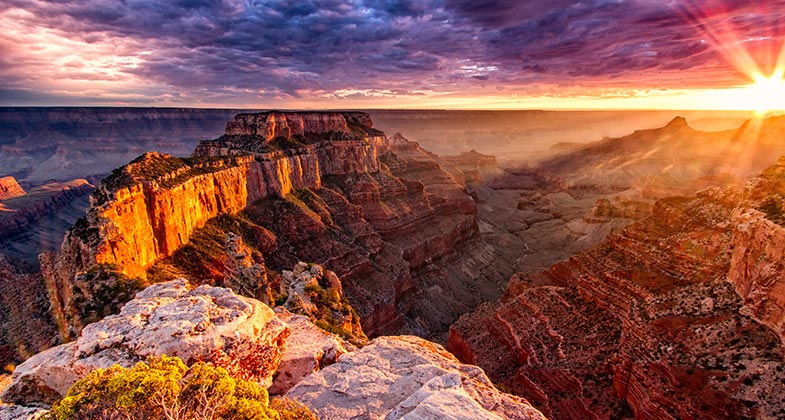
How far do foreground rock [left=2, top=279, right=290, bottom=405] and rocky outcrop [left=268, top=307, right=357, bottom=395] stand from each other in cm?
60

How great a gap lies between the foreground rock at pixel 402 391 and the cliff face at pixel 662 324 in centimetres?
1684

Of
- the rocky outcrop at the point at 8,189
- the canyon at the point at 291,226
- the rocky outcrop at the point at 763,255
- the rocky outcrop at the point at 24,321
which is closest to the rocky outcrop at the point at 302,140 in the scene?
the canyon at the point at 291,226

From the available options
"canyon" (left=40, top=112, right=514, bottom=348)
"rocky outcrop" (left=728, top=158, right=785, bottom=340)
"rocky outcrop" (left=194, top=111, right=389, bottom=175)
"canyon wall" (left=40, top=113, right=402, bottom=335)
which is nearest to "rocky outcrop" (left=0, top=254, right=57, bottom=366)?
"canyon wall" (left=40, top=113, right=402, bottom=335)

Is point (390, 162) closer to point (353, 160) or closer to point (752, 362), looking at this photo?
point (353, 160)

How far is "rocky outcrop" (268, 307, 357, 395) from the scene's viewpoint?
17.1m

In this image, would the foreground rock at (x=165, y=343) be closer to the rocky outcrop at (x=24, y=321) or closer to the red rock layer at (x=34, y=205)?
the rocky outcrop at (x=24, y=321)

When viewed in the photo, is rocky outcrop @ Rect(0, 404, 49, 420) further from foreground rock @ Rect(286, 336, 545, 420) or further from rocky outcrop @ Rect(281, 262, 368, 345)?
rocky outcrop @ Rect(281, 262, 368, 345)

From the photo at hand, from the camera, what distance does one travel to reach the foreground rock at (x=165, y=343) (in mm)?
13250

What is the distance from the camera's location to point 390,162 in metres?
105

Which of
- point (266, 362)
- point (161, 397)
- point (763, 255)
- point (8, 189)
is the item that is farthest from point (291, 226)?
point (8, 189)

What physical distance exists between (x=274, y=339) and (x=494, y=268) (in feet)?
217

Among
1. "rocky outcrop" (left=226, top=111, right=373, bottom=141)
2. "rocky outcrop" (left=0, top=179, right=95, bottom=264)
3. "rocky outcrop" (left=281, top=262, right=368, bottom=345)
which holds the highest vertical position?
"rocky outcrop" (left=226, top=111, right=373, bottom=141)

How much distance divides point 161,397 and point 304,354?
27.6 feet

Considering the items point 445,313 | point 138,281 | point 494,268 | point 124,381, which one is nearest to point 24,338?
point 138,281
